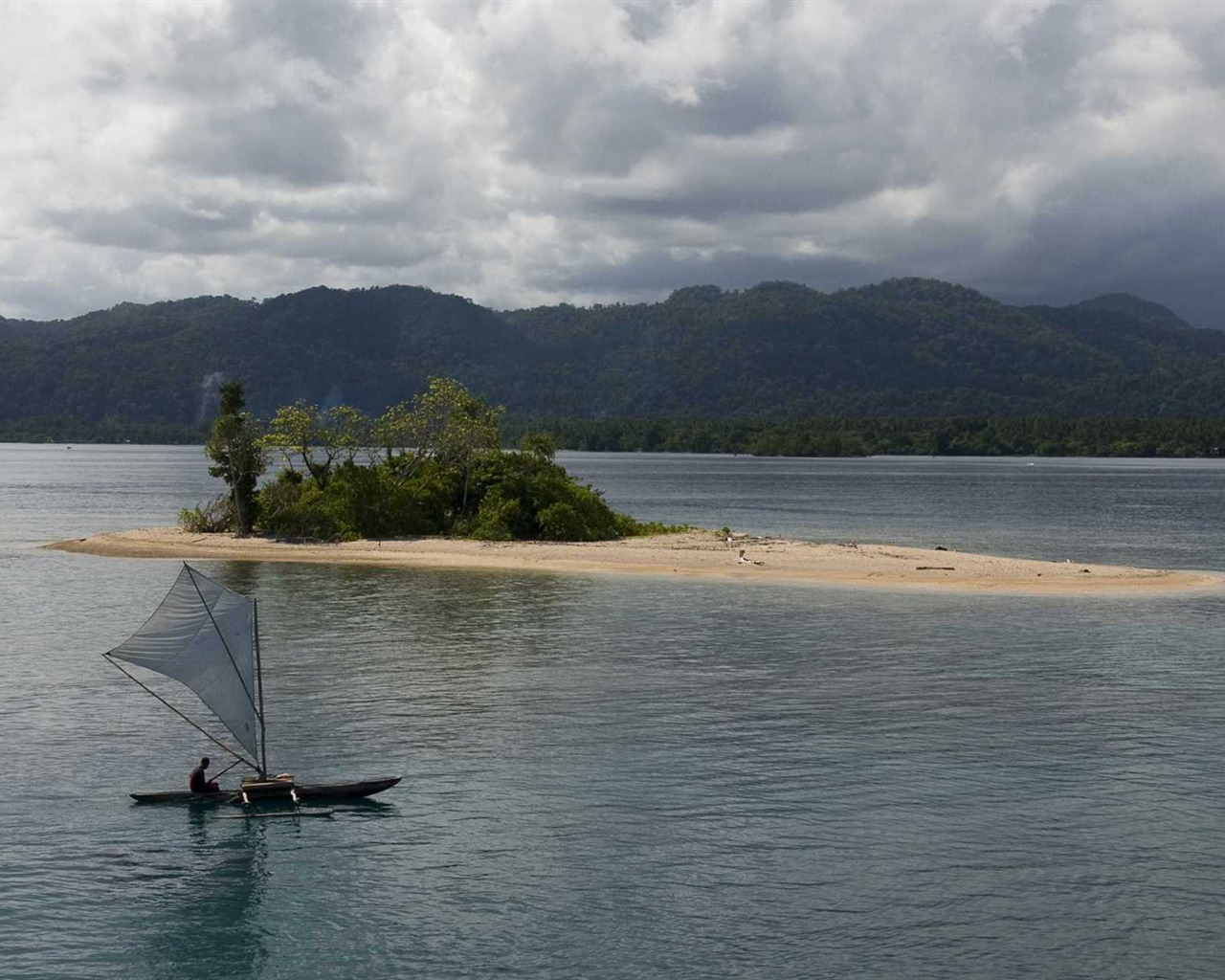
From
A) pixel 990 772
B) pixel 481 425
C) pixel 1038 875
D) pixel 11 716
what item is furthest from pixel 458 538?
pixel 1038 875

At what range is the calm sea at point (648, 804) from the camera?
21.8 metres

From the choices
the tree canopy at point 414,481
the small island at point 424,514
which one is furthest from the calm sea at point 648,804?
the tree canopy at point 414,481

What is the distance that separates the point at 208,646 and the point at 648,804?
10.5 meters

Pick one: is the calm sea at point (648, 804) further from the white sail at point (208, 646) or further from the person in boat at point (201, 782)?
the white sail at point (208, 646)

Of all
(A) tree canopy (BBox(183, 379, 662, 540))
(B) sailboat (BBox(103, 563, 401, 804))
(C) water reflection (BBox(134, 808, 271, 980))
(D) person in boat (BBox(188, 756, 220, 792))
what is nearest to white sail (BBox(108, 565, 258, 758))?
(B) sailboat (BBox(103, 563, 401, 804))

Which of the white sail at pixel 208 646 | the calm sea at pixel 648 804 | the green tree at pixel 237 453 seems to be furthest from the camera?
the green tree at pixel 237 453

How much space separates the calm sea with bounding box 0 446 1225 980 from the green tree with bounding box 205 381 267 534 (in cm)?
2840

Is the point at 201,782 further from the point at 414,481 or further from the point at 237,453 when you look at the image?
the point at 414,481

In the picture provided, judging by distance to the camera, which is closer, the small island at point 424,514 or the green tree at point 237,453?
the small island at point 424,514

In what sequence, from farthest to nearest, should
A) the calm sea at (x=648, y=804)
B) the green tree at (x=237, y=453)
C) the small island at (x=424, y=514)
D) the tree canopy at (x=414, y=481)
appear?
the tree canopy at (x=414, y=481)
the green tree at (x=237, y=453)
the small island at (x=424, y=514)
the calm sea at (x=648, y=804)

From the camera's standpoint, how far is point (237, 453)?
85375mm

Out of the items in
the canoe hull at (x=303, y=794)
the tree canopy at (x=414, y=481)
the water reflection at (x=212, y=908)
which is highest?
the tree canopy at (x=414, y=481)

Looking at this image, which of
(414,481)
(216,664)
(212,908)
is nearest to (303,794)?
(216,664)

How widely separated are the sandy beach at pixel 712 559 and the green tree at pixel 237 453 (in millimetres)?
2679
